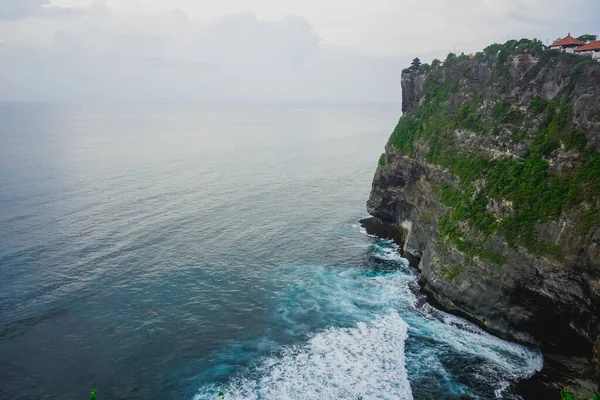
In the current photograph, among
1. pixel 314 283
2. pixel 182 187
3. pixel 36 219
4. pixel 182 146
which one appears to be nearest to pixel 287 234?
pixel 314 283

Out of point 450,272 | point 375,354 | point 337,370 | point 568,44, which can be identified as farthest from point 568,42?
point 337,370

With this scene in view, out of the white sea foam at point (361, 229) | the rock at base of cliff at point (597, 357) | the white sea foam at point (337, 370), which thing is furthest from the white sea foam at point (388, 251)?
the rock at base of cliff at point (597, 357)

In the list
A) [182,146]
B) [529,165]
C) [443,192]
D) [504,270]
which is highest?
[529,165]

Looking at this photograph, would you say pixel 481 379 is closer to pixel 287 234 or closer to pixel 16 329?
pixel 287 234

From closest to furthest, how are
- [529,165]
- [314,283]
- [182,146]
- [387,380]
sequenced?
[387,380]
[529,165]
[314,283]
[182,146]

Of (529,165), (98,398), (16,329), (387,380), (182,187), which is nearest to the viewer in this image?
(98,398)

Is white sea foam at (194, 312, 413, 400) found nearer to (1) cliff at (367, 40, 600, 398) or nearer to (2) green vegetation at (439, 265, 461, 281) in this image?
(2) green vegetation at (439, 265, 461, 281)

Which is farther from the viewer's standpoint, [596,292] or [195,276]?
[195,276]

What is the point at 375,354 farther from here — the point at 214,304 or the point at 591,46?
the point at 591,46
